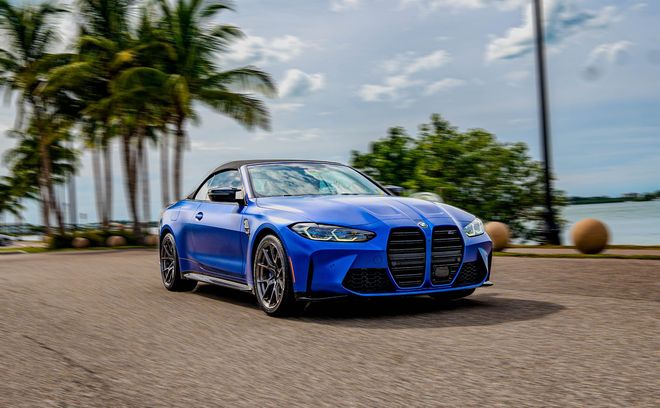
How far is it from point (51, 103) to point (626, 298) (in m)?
33.1

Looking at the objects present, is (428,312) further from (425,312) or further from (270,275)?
(270,275)

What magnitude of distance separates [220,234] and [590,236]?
8620 mm

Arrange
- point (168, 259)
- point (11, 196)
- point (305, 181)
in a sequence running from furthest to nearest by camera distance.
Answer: point (11, 196)
point (168, 259)
point (305, 181)

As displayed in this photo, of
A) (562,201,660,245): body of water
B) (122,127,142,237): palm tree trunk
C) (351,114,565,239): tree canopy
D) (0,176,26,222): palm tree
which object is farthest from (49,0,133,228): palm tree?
(0,176,26,222): palm tree

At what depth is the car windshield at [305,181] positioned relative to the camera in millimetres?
8469

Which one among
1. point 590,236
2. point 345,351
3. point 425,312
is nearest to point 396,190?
point 425,312

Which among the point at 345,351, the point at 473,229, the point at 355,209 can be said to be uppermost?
the point at 355,209

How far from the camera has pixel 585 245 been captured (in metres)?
15.0

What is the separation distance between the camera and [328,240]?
23.3 ft

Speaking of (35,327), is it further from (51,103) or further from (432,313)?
(51,103)

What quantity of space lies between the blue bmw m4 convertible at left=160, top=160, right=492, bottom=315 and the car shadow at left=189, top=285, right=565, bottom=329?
8.2 inches

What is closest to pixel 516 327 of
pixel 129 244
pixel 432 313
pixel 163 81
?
pixel 432 313

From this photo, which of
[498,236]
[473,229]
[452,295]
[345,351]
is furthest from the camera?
[498,236]

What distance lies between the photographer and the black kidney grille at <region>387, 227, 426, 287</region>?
716cm
